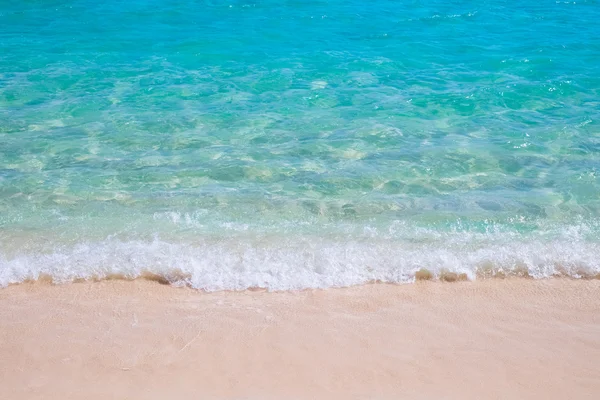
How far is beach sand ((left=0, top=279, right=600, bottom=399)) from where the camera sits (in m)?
4.64

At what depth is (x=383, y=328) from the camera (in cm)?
530

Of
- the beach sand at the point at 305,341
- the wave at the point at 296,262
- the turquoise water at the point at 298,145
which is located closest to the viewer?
the beach sand at the point at 305,341

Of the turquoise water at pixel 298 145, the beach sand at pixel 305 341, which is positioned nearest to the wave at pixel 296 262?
the turquoise water at pixel 298 145

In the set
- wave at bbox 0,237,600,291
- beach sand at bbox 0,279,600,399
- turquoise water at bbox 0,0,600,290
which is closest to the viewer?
beach sand at bbox 0,279,600,399

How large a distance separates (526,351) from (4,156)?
745 cm

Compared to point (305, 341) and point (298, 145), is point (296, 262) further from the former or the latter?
point (298, 145)

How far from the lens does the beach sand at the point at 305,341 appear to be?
15.2ft

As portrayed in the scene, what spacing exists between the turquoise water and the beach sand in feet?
1.07

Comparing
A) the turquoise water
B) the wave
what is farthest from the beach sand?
the turquoise water

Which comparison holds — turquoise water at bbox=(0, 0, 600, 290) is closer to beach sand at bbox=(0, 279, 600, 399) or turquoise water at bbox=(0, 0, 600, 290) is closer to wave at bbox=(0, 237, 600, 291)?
wave at bbox=(0, 237, 600, 291)

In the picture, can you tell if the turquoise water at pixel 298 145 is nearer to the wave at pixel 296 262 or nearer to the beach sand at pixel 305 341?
the wave at pixel 296 262

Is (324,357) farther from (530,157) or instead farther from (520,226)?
(530,157)

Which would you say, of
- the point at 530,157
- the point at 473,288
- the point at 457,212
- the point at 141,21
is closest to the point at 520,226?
the point at 457,212

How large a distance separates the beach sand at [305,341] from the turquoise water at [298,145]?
327 millimetres
